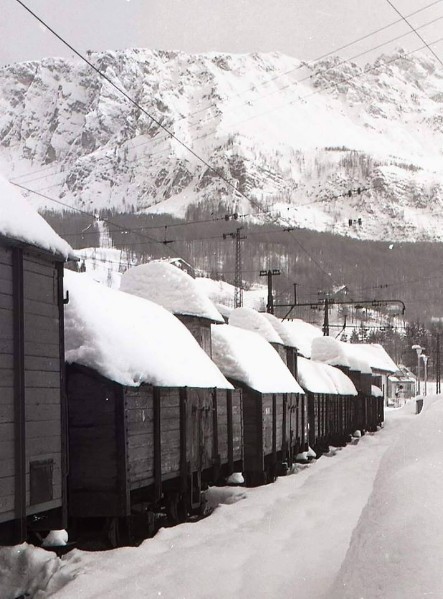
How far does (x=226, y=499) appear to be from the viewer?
643 inches

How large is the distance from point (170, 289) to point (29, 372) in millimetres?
9326

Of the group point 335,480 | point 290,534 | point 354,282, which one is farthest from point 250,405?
point 354,282

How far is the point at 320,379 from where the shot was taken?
30250 millimetres

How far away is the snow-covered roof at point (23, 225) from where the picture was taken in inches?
325

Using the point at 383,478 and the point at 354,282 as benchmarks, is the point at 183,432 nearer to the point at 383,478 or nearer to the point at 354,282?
the point at 383,478

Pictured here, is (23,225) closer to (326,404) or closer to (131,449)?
(131,449)

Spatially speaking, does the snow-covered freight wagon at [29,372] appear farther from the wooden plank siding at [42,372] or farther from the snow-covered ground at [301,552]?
the snow-covered ground at [301,552]

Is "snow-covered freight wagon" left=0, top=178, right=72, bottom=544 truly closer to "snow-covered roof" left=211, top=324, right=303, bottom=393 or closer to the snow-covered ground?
the snow-covered ground

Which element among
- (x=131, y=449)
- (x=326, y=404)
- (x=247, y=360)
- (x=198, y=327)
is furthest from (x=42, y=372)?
(x=326, y=404)

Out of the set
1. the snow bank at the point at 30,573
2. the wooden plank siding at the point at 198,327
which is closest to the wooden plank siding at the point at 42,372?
the snow bank at the point at 30,573

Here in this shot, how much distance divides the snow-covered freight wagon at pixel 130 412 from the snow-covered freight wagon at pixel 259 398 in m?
3.88

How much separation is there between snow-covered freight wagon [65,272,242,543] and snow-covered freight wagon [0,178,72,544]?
864 mm

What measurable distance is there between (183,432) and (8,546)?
447 cm

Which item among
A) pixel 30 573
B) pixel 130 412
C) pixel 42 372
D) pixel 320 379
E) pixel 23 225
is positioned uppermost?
pixel 23 225
